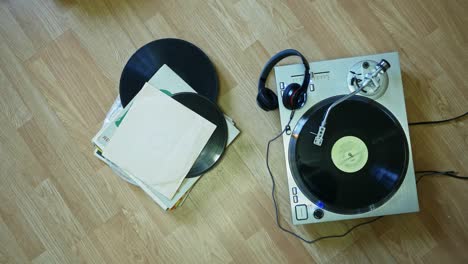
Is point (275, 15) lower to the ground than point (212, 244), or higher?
higher

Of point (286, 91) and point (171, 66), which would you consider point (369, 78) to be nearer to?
point (286, 91)

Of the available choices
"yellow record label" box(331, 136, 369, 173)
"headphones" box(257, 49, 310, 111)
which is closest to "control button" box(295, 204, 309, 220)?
"yellow record label" box(331, 136, 369, 173)

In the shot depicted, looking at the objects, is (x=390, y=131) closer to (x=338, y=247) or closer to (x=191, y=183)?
(x=338, y=247)

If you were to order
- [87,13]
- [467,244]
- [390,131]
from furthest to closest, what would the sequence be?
[87,13], [467,244], [390,131]

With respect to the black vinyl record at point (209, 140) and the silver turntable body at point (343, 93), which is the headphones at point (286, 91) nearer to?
the silver turntable body at point (343, 93)

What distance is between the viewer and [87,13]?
1126mm

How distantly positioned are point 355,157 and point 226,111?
394mm

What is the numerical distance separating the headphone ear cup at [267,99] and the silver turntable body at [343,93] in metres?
0.08

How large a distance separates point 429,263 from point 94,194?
95 cm

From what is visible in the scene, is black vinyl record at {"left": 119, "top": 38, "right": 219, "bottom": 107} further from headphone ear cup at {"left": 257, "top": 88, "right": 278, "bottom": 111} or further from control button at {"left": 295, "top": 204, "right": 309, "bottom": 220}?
control button at {"left": 295, "top": 204, "right": 309, "bottom": 220}

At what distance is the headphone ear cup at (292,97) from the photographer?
0.86 metres

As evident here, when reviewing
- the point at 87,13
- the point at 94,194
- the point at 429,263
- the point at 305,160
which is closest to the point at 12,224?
the point at 94,194

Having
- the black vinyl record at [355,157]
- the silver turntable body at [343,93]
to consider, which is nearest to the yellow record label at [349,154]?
the black vinyl record at [355,157]

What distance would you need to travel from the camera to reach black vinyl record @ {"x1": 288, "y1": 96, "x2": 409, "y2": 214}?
2.74 ft
